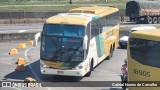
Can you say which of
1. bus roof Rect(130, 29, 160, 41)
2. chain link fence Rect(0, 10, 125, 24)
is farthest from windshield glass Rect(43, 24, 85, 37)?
chain link fence Rect(0, 10, 125, 24)

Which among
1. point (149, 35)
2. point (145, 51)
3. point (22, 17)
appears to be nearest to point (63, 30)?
point (145, 51)

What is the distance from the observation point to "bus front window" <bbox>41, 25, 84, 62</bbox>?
2045 cm

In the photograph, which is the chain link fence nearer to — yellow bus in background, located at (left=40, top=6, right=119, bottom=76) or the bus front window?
yellow bus in background, located at (left=40, top=6, right=119, bottom=76)

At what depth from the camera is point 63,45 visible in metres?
20.5

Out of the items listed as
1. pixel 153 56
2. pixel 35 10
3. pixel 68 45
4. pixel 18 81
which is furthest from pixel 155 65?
pixel 35 10

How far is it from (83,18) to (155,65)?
25.1ft

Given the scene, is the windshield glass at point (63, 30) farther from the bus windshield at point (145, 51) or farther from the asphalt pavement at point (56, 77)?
the bus windshield at point (145, 51)

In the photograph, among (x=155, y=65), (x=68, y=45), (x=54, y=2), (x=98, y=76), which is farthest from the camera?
(x=54, y=2)

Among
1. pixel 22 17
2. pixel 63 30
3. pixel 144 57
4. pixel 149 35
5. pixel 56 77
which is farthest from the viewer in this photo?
pixel 22 17

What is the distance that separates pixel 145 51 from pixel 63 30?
6.64 metres

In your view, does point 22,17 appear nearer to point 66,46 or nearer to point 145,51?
point 66,46

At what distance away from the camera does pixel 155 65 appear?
47.5 feet

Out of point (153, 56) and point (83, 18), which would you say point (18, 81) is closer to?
point (83, 18)

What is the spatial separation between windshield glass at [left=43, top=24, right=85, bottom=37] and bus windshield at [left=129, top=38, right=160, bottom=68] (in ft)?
18.6
